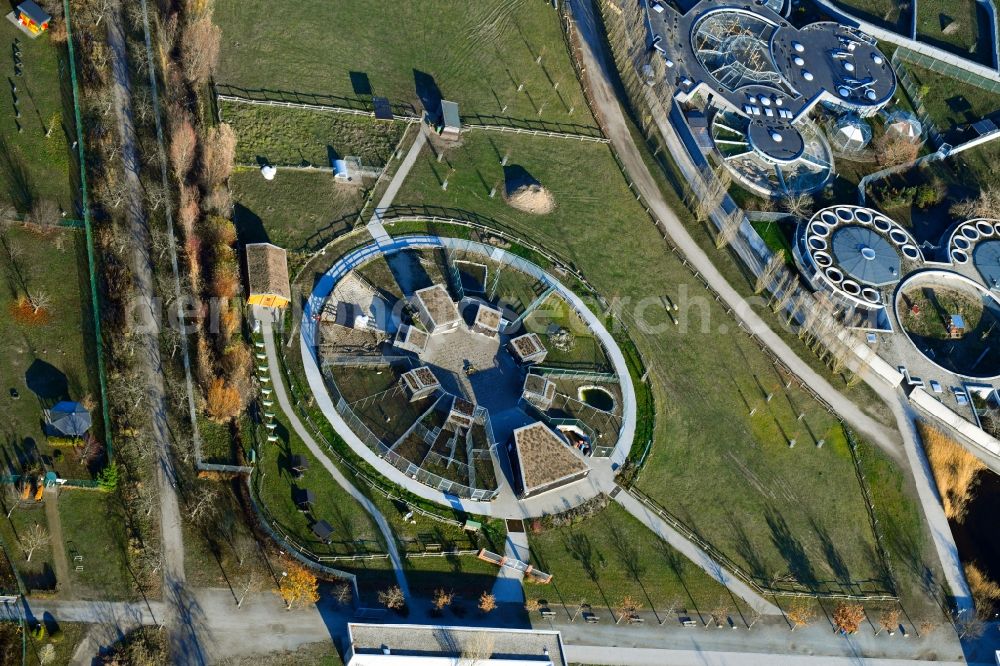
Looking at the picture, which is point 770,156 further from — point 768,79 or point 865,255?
point 865,255

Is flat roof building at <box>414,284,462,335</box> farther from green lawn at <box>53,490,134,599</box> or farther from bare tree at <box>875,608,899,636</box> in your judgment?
bare tree at <box>875,608,899,636</box>

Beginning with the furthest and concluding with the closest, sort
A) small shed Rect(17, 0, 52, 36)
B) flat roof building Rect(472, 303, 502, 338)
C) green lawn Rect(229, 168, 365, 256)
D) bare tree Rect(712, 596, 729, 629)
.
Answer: small shed Rect(17, 0, 52, 36) < green lawn Rect(229, 168, 365, 256) < flat roof building Rect(472, 303, 502, 338) < bare tree Rect(712, 596, 729, 629)

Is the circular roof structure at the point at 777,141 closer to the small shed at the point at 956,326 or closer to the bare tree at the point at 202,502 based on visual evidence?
the small shed at the point at 956,326

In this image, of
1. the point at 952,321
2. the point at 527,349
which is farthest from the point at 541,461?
the point at 952,321

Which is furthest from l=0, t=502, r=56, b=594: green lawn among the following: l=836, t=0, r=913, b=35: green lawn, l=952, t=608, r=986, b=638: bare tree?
l=836, t=0, r=913, b=35: green lawn

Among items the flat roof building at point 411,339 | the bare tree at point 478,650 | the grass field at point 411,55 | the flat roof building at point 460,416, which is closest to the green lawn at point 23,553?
the bare tree at point 478,650
